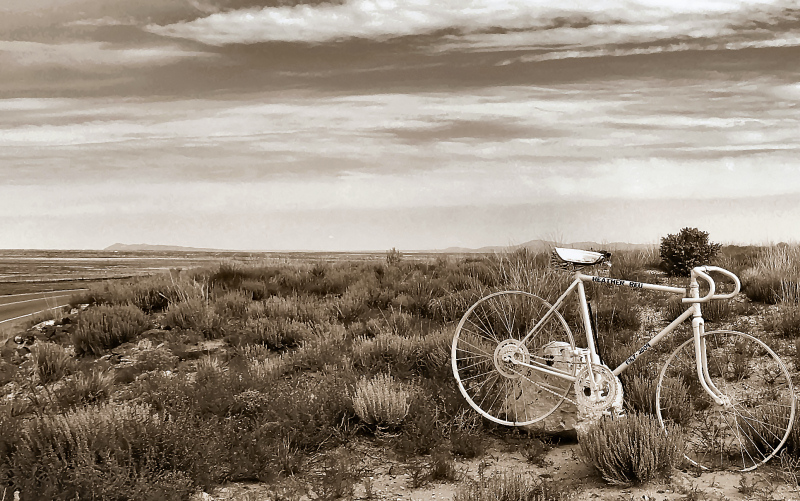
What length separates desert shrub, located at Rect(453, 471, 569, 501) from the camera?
521cm

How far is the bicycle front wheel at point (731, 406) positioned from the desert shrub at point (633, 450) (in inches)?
7.4

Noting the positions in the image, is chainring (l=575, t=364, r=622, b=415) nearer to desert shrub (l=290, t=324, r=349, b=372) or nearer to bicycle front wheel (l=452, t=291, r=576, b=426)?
bicycle front wheel (l=452, t=291, r=576, b=426)

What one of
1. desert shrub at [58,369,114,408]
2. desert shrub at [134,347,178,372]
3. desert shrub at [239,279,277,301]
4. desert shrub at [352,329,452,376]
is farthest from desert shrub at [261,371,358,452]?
desert shrub at [239,279,277,301]

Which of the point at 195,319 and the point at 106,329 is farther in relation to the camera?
the point at 195,319

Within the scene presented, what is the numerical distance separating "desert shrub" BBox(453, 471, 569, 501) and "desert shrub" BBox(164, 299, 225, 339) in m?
7.73

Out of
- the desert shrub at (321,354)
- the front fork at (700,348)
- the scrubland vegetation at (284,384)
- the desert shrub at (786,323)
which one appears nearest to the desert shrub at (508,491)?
the scrubland vegetation at (284,384)

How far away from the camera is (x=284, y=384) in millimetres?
8398

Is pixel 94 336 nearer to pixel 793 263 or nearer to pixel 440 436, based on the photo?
pixel 440 436

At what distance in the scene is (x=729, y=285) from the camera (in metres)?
12.9

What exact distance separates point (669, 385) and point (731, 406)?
1371 millimetres

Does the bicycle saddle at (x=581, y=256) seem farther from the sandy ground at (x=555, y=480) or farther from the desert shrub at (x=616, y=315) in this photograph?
the desert shrub at (x=616, y=315)

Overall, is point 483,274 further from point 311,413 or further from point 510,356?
point 510,356

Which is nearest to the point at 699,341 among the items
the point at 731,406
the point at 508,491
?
the point at 731,406

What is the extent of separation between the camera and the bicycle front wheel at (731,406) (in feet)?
19.9
